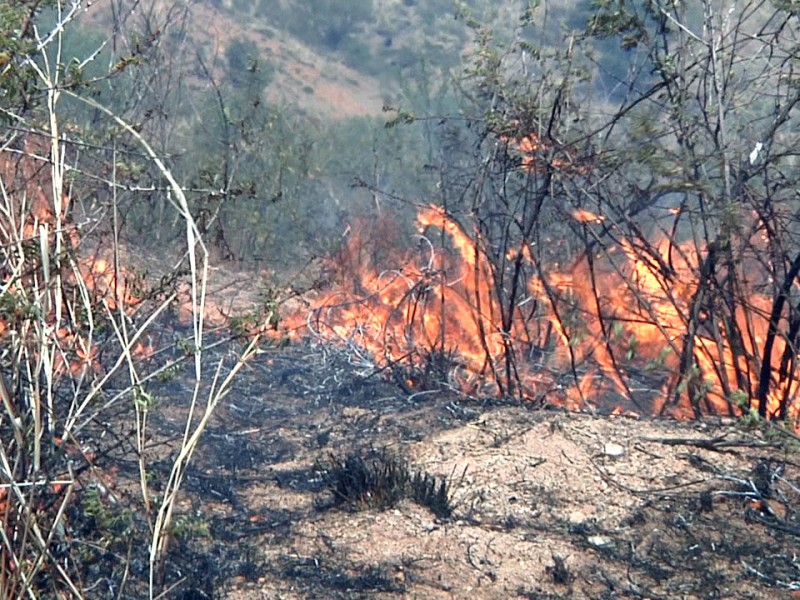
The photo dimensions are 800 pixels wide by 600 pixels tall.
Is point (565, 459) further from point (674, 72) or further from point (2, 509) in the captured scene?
point (2, 509)

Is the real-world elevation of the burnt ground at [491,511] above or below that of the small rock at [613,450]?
below

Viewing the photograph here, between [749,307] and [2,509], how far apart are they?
13.5 feet

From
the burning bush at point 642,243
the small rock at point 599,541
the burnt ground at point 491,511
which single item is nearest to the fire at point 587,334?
the burning bush at point 642,243

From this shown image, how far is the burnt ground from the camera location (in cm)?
408

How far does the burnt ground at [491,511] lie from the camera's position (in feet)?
13.4

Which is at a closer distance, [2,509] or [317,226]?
[2,509]

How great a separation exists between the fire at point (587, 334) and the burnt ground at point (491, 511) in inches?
18.9

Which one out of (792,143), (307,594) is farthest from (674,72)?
(307,594)

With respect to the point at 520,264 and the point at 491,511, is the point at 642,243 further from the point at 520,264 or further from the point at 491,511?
the point at 491,511

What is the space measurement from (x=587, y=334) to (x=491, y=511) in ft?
6.62

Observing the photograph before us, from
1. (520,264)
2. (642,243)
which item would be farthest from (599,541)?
(642,243)

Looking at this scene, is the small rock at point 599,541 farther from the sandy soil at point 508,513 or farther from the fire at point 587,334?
the fire at point 587,334

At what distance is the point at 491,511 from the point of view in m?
4.77

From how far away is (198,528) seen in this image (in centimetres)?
318
